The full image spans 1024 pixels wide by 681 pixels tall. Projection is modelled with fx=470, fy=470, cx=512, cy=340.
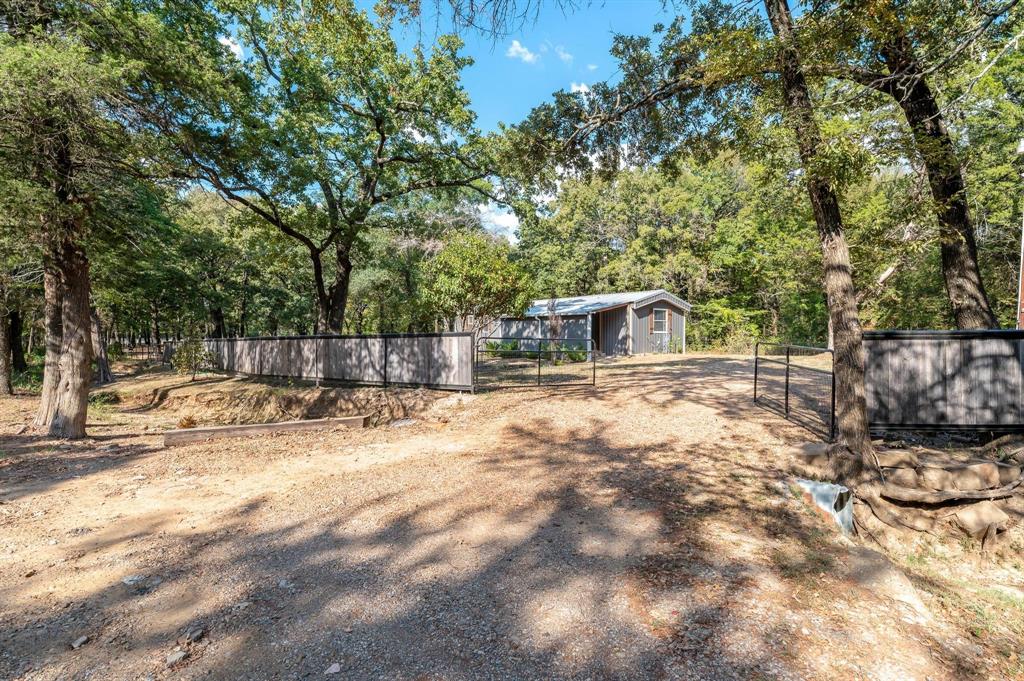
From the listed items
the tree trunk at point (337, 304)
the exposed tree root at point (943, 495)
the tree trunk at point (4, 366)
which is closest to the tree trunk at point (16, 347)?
the tree trunk at point (4, 366)

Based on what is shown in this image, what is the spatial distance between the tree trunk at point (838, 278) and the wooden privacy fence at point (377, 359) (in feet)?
20.9

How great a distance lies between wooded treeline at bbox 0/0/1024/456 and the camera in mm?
5027

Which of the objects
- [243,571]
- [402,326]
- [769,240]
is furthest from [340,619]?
[402,326]

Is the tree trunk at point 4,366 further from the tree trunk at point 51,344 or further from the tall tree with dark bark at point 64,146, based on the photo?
the tall tree with dark bark at point 64,146

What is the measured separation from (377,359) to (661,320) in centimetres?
1562

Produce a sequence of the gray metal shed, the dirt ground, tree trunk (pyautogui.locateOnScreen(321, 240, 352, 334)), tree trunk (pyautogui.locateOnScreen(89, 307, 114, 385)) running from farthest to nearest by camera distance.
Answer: the gray metal shed → tree trunk (pyautogui.locateOnScreen(89, 307, 114, 385)) → tree trunk (pyautogui.locateOnScreen(321, 240, 352, 334)) → the dirt ground

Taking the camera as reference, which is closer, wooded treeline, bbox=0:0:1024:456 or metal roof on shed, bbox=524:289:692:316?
wooded treeline, bbox=0:0:1024:456

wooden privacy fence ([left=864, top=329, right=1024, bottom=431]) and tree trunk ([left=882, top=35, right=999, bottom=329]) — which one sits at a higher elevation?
tree trunk ([left=882, top=35, right=999, bottom=329])

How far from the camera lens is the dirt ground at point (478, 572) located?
2404 millimetres

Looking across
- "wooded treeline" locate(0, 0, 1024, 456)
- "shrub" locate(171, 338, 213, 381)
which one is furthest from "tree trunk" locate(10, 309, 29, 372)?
"shrub" locate(171, 338, 213, 381)

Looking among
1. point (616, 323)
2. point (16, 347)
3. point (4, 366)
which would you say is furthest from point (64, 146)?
point (16, 347)

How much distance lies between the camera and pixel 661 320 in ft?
75.2

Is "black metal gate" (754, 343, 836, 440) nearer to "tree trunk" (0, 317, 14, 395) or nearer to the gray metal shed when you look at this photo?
the gray metal shed

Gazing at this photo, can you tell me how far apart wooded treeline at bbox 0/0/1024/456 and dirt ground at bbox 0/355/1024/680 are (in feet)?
6.92
